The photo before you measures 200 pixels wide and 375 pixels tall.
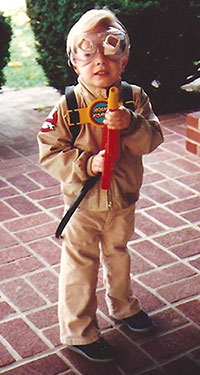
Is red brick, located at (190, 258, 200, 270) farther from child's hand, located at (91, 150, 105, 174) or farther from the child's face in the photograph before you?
the child's face

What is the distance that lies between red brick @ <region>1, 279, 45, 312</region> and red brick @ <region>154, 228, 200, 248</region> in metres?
0.93

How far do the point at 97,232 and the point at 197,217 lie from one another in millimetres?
1670

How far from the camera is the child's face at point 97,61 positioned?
2.66m

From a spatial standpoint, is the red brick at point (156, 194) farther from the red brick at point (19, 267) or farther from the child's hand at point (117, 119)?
the child's hand at point (117, 119)

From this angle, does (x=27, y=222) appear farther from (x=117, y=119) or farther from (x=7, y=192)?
(x=117, y=119)

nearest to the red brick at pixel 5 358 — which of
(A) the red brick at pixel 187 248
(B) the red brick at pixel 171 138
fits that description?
(A) the red brick at pixel 187 248

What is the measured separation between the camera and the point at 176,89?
6.91 m

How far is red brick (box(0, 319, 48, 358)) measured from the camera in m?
3.21

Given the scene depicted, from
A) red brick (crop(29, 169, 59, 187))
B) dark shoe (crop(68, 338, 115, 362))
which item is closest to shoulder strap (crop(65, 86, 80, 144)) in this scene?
dark shoe (crop(68, 338, 115, 362))

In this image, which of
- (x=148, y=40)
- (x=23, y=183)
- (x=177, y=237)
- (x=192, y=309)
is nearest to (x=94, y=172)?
(x=192, y=309)

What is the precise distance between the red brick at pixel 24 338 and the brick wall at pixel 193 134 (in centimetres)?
269

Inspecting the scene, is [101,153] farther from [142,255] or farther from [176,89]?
[176,89]

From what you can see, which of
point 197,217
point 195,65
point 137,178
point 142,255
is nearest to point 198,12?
point 195,65

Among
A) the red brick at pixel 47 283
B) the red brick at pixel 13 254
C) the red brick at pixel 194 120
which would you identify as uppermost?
the red brick at pixel 194 120
